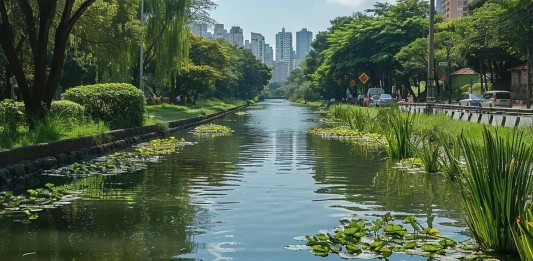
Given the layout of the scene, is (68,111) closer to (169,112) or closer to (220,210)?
(220,210)

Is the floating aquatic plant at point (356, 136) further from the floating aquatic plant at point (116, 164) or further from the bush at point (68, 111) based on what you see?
the bush at point (68, 111)

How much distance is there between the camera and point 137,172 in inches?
587

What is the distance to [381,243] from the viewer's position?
7227mm

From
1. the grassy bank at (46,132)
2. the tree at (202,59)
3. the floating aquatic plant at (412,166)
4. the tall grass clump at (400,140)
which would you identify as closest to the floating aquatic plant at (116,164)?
the grassy bank at (46,132)

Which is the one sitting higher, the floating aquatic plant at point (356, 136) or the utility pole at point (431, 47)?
the utility pole at point (431, 47)

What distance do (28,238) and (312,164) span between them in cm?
992

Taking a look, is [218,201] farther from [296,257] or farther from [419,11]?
[419,11]

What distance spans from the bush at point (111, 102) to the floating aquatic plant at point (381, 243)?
18777 mm

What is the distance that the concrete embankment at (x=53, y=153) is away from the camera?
13.4 meters

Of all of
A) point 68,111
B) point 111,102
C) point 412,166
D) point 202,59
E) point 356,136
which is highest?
point 202,59

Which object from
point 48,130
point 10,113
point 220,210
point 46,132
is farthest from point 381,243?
point 10,113

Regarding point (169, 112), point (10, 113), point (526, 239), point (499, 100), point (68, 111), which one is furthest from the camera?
point (499, 100)

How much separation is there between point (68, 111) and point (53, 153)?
585 centimetres

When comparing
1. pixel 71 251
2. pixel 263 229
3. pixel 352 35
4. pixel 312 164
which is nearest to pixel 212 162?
pixel 312 164
